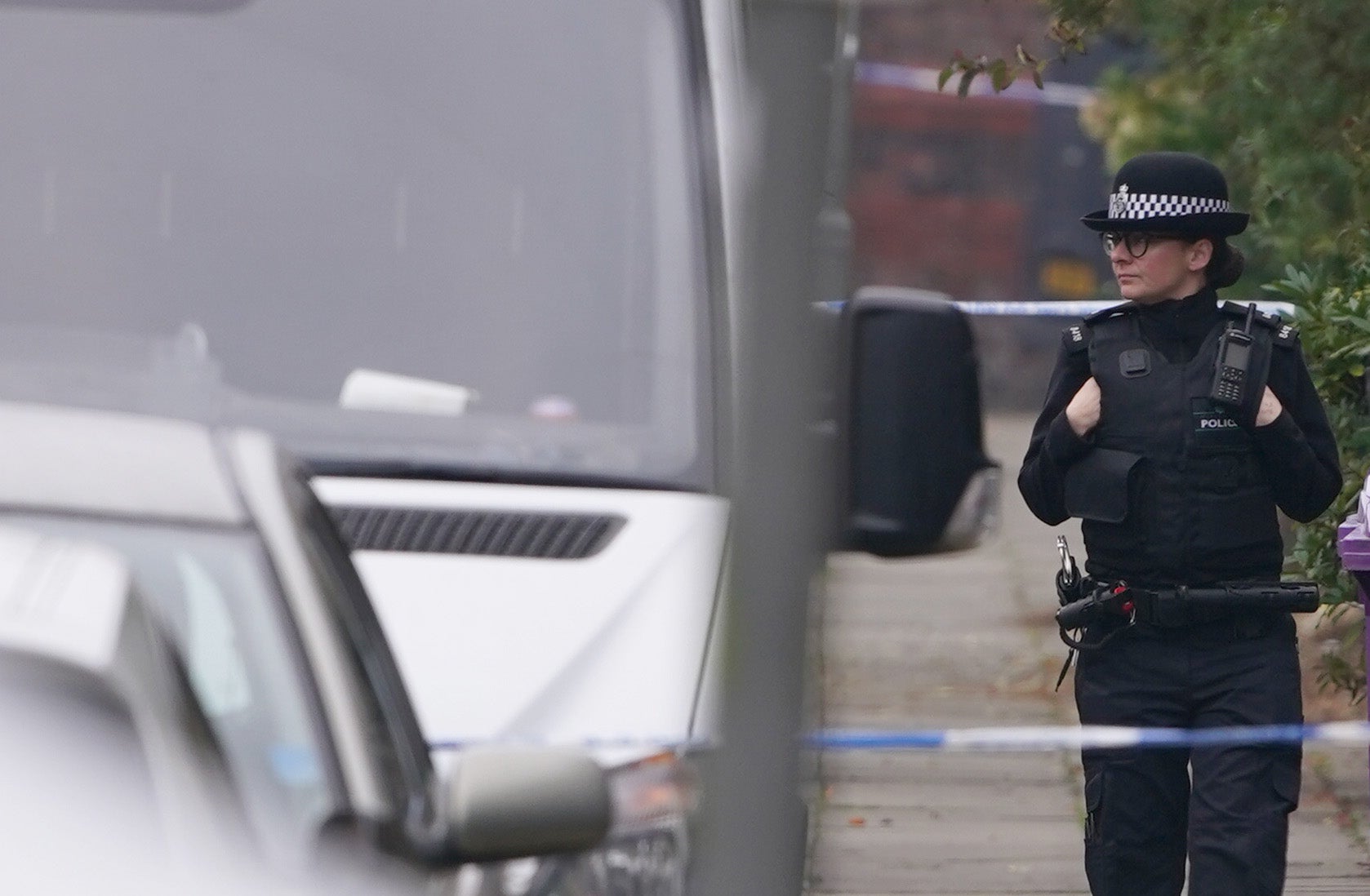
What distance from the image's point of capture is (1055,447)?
5.25 metres

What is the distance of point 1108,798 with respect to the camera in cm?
525

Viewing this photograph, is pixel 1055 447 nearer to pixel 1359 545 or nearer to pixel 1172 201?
pixel 1172 201

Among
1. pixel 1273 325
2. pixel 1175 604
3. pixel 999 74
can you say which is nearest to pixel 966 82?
pixel 999 74

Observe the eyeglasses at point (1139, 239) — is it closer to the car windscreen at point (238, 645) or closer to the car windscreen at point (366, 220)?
the car windscreen at point (366, 220)

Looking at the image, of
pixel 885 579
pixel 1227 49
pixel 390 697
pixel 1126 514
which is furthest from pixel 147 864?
pixel 885 579

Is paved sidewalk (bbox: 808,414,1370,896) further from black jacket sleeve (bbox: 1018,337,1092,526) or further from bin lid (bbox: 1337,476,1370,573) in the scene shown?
bin lid (bbox: 1337,476,1370,573)

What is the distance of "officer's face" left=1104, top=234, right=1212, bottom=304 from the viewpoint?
5227 mm

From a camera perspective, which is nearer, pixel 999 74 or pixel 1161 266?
pixel 1161 266

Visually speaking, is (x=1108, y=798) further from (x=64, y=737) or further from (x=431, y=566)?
(x=64, y=737)

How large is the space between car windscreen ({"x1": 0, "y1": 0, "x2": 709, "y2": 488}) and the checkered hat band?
102 cm

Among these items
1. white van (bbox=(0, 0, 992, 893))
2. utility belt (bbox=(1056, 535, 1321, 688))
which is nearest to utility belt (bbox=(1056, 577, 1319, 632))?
utility belt (bbox=(1056, 535, 1321, 688))

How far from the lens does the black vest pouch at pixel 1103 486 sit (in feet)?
16.9

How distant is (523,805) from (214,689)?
0.41 meters

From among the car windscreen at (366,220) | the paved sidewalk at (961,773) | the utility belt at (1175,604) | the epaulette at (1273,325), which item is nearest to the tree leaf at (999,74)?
the paved sidewalk at (961,773)
